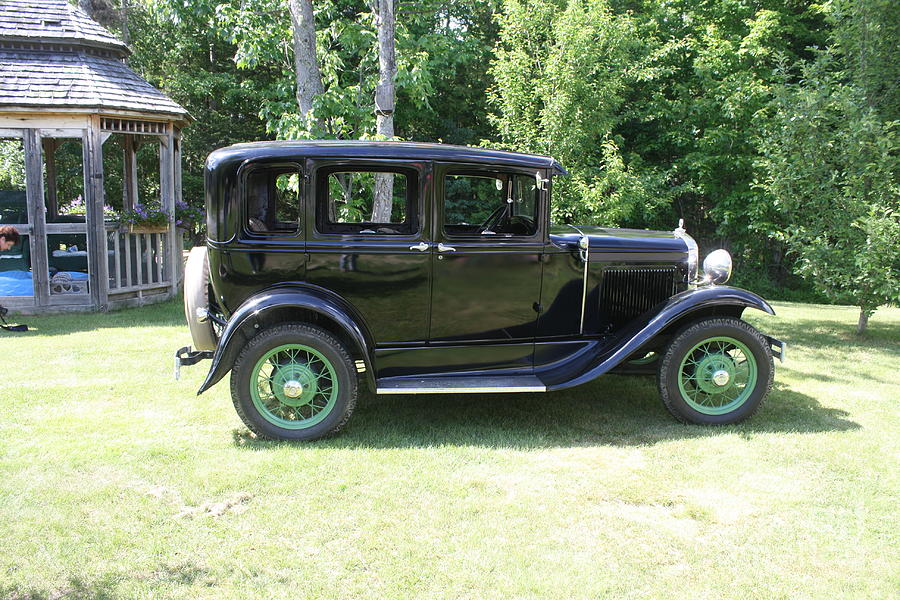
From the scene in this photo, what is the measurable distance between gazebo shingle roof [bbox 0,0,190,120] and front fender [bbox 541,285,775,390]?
7823mm

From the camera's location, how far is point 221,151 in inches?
182

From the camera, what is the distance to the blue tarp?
30.2 ft

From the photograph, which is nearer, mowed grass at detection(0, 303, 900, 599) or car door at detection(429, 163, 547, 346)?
mowed grass at detection(0, 303, 900, 599)

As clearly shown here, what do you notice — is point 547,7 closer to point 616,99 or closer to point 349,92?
point 616,99

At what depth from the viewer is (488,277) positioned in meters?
4.78

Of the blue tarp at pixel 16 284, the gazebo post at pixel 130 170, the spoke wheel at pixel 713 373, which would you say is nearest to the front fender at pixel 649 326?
the spoke wheel at pixel 713 373

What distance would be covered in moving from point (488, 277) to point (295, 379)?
1553 mm

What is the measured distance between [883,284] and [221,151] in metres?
7.34

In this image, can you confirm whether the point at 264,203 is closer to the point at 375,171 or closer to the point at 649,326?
the point at 375,171

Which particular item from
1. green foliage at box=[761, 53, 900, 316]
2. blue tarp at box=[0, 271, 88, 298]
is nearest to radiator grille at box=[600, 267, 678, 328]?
green foliage at box=[761, 53, 900, 316]

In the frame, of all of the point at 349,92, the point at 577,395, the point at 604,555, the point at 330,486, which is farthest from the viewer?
the point at 349,92

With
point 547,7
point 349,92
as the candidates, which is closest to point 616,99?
point 547,7

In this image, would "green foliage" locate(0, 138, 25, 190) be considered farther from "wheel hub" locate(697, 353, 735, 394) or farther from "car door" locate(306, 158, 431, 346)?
→ "wheel hub" locate(697, 353, 735, 394)

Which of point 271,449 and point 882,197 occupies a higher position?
point 882,197
